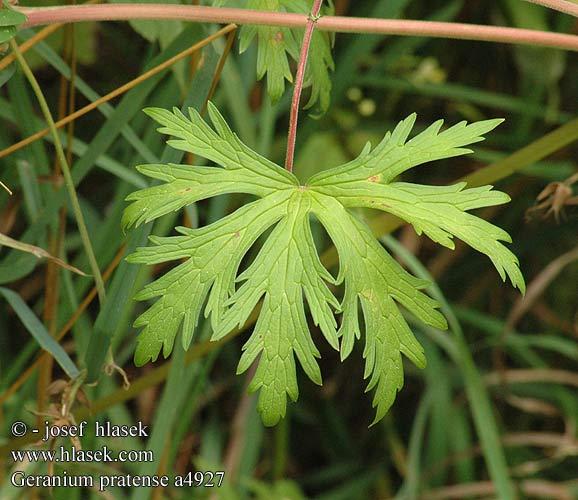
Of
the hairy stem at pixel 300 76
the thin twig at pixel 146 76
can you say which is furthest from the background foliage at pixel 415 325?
the hairy stem at pixel 300 76

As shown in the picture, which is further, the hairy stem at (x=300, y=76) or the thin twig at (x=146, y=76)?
the thin twig at (x=146, y=76)

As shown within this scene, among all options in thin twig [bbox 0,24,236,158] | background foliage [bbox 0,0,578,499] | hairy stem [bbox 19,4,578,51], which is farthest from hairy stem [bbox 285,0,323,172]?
background foliage [bbox 0,0,578,499]

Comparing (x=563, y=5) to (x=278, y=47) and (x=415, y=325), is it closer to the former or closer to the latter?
(x=278, y=47)

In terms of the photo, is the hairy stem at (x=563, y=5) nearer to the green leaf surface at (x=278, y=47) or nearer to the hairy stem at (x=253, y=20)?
the hairy stem at (x=253, y=20)

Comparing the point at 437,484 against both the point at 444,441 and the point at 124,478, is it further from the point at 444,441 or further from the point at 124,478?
the point at 124,478

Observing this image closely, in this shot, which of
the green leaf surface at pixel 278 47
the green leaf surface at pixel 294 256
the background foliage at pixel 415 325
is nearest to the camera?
the green leaf surface at pixel 294 256

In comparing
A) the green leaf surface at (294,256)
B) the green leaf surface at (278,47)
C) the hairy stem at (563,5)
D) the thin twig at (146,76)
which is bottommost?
the green leaf surface at (294,256)

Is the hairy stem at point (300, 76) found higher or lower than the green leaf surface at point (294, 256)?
higher
